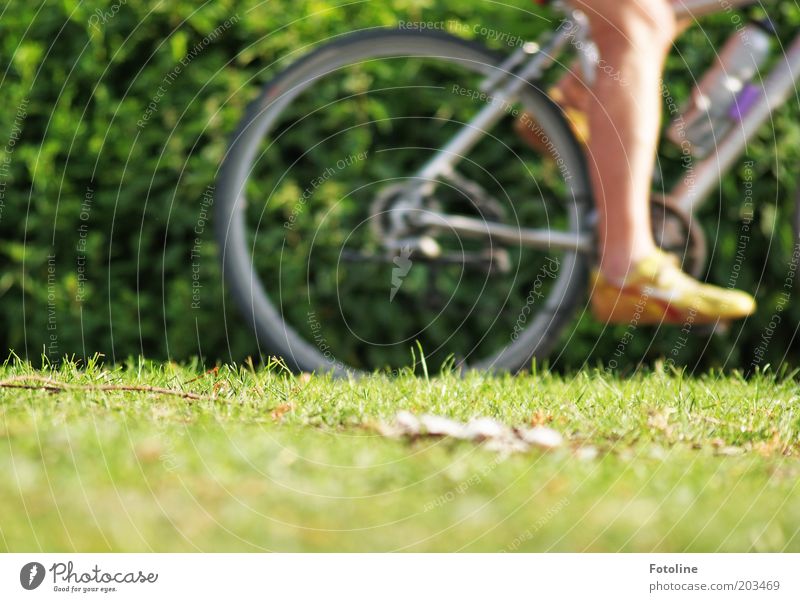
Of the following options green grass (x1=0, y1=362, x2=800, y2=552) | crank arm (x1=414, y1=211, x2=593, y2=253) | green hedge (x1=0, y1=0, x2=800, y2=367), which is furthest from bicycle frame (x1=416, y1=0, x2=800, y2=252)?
green grass (x1=0, y1=362, x2=800, y2=552)

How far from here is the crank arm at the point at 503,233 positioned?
99.0 inches

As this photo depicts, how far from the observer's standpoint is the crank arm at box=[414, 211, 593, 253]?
2.51 metres

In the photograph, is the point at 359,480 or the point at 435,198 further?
the point at 435,198

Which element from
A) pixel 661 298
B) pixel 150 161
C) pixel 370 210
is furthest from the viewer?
pixel 150 161

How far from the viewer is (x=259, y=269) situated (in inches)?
114

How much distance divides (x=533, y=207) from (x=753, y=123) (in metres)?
0.60

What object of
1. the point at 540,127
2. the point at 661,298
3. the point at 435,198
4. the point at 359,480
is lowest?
the point at 359,480

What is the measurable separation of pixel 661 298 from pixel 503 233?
1.39ft

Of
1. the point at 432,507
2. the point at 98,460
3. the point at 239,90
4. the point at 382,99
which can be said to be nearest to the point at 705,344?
the point at 382,99

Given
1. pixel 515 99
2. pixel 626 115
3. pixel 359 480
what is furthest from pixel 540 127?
pixel 359 480

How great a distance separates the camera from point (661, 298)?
238 cm

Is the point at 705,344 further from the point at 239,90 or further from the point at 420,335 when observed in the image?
the point at 239,90

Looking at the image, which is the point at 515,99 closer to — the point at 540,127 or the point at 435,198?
the point at 540,127

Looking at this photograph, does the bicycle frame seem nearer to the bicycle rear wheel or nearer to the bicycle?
the bicycle
